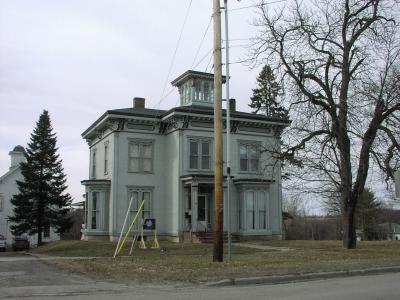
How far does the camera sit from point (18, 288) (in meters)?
12.4

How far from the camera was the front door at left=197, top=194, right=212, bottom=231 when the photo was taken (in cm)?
3484

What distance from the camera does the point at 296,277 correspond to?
14.5 meters

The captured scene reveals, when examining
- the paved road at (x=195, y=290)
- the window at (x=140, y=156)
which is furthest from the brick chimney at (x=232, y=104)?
the paved road at (x=195, y=290)

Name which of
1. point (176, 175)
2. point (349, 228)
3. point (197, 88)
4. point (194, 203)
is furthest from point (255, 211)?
point (197, 88)

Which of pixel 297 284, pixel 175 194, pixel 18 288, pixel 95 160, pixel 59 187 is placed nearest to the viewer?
pixel 18 288

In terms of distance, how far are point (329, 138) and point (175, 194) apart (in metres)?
11.8

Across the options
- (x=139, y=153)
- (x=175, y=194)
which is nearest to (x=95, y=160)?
(x=139, y=153)

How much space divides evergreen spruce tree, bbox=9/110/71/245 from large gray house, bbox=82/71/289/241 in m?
16.4

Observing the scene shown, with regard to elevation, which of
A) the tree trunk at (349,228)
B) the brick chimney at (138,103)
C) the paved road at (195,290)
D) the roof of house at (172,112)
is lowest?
the paved road at (195,290)

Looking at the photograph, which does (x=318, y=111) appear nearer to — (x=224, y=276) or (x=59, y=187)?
(x=224, y=276)

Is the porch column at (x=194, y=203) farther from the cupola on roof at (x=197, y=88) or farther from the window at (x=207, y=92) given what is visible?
the window at (x=207, y=92)

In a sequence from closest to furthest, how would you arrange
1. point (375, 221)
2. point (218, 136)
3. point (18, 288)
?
point (18, 288)
point (218, 136)
point (375, 221)

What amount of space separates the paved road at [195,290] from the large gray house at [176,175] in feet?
63.7

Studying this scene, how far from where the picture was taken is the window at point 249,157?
1448 inches
